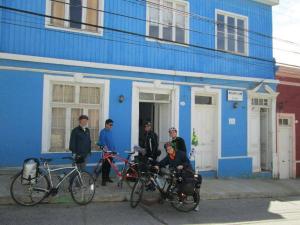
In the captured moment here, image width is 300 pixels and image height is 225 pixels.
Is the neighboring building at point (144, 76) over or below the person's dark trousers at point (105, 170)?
over

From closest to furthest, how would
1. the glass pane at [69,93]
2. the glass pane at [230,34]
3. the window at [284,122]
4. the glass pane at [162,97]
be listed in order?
1. the glass pane at [69,93]
2. the glass pane at [162,97]
3. the glass pane at [230,34]
4. the window at [284,122]

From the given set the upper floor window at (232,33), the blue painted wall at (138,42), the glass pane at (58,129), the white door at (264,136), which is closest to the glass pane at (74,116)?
the glass pane at (58,129)

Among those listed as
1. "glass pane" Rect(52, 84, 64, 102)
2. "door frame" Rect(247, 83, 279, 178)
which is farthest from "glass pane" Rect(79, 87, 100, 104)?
"door frame" Rect(247, 83, 279, 178)

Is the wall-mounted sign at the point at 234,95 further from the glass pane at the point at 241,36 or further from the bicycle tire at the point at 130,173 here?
the bicycle tire at the point at 130,173

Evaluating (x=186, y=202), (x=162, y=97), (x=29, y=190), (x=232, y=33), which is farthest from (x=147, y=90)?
(x=29, y=190)

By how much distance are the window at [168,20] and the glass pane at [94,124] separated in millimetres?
3028

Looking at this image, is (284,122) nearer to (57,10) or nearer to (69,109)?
(69,109)

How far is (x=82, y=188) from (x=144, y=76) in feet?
15.1

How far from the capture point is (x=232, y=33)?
13844 mm

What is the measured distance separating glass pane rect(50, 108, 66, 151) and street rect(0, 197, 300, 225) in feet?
8.66

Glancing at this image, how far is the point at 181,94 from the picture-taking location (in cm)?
1244

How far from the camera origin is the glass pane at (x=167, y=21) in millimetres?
12344

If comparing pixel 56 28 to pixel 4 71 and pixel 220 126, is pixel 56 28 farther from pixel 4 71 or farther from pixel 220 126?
pixel 220 126

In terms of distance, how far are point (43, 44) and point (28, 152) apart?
9.43ft
